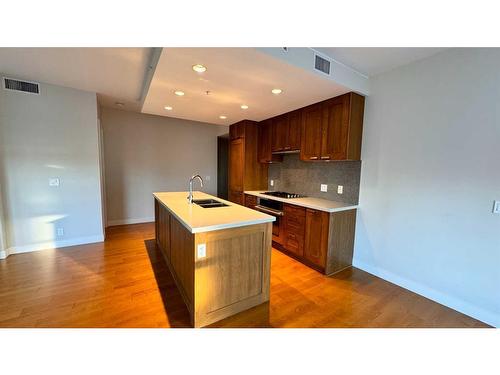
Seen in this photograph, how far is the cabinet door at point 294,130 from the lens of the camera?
10.7ft

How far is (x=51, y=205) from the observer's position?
122 inches

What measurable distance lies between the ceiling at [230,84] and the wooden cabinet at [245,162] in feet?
2.41

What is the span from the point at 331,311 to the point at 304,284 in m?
0.49

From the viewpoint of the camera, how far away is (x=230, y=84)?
Answer: 2.25 meters

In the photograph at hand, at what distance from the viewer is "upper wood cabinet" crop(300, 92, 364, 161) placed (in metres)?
2.56

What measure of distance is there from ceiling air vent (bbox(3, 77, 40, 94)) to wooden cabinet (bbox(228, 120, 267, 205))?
3.17 meters

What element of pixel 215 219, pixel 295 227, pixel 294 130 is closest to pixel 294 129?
pixel 294 130

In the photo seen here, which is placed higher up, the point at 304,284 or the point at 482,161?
the point at 482,161

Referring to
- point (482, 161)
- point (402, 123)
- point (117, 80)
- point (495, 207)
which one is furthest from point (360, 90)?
point (117, 80)

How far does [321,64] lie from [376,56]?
0.61 metres

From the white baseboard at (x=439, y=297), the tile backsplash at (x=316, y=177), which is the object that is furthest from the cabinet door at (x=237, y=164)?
the white baseboard at (x=439, y=297)

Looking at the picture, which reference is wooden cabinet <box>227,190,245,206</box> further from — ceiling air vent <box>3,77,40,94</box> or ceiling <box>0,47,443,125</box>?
ceiling air vent <box>3,77,40,94</box>

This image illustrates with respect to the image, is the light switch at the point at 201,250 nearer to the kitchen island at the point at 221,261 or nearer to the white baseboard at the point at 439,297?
the kitchen island at the point at 221,261

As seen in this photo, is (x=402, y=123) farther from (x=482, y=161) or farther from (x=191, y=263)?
(x=191, y=263)
